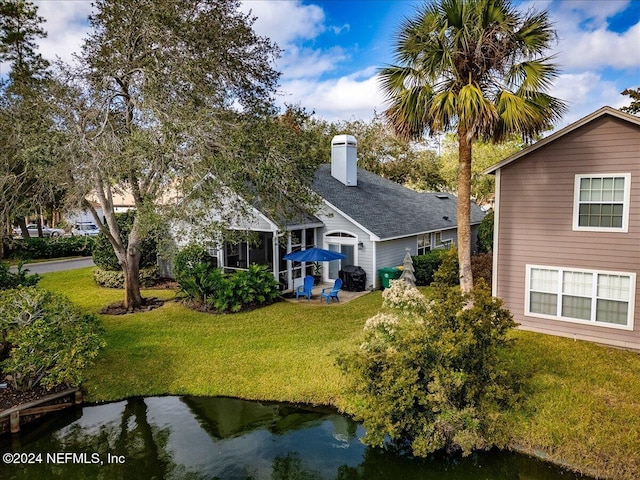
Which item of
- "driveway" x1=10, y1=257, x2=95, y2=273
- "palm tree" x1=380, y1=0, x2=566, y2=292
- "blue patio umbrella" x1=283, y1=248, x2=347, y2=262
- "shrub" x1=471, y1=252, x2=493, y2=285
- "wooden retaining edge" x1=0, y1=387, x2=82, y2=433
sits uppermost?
"palm tree" x1=380, y1=0, x2=566, y2=292

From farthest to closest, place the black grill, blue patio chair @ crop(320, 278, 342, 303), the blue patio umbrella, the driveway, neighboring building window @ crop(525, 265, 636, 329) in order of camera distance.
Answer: the driveway < the black grill < blue patio chair @ crop(320, 278, 342, 303) < the blue patio umbrella < neighboring building window @ crop(525, 265, 636, 329)

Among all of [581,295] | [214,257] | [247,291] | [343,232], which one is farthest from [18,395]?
[581,295]

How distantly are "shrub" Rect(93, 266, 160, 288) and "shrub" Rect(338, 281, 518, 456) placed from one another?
1426 centimetres

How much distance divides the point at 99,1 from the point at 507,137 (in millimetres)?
12368

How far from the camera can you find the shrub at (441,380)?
21.4ft

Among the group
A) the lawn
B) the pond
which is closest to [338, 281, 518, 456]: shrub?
the pond

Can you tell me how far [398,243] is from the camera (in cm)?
1866

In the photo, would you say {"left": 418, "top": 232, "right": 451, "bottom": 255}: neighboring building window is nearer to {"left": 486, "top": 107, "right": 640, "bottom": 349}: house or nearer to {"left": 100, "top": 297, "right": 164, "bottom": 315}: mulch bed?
{"left": 486, "top": 107, "right": 640, "bottom": 349}: house

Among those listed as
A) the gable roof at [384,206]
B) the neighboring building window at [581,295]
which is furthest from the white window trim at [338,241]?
the neighboring building window at [581,295]

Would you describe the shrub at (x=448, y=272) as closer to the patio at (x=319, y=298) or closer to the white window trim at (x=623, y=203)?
the white window trim at (x=623, y=203)

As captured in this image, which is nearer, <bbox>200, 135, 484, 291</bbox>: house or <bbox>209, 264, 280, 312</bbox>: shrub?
<bbox>209, 264, 280, 312</bbox>: shrub

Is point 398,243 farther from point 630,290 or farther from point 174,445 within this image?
point 174,445

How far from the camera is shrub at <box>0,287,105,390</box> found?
25.4ft

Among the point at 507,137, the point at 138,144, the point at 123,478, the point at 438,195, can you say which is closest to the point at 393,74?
the point at 507,137
